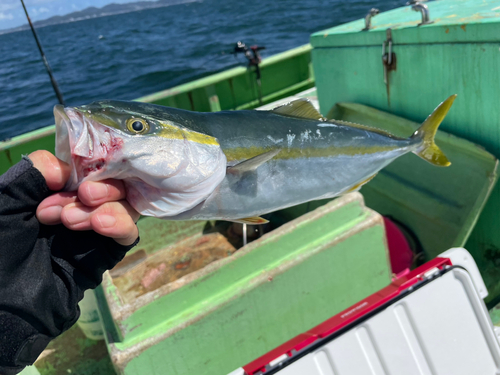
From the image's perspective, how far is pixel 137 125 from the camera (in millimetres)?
1101

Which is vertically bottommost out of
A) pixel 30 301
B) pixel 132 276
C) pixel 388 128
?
pixel 132 276

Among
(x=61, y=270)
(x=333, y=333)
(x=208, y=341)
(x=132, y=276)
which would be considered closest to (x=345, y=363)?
(x=333, y=333)

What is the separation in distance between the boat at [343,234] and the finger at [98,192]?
1.01 meters

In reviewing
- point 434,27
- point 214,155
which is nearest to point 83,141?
point 214,155

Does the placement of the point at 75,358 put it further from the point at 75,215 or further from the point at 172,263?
the point at 75,215

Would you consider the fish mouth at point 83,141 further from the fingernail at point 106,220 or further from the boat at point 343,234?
the boat at point 343,234

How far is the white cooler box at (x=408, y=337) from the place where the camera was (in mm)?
1838

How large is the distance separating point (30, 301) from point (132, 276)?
2.42 m

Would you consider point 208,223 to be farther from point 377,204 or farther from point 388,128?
point 388,128

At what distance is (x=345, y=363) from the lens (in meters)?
1.86

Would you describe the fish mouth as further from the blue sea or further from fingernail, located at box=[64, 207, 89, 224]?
the blue sea

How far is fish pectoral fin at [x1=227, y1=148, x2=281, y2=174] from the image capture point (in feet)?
3.95

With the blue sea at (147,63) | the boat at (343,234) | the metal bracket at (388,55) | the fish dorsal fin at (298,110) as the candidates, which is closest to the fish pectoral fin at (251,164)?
the fish dorsal fin at (298,110)

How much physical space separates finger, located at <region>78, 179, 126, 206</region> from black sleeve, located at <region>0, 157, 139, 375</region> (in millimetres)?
142
